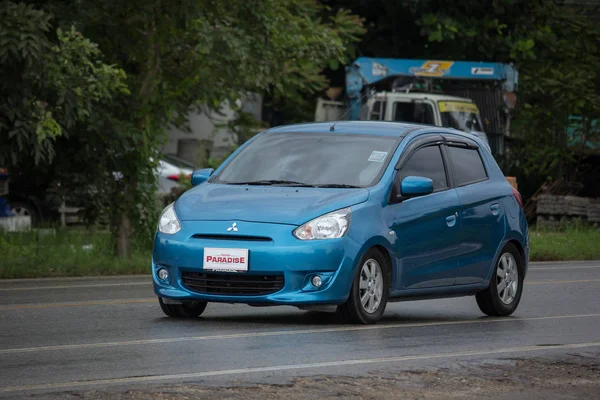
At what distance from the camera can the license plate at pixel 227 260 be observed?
1129cm

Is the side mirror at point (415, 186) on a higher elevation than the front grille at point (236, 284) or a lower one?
higher

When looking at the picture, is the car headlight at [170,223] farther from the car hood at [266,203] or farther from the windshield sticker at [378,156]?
the windshield sticker at [378,156]

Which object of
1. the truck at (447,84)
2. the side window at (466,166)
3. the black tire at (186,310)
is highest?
the truck at (447,84)

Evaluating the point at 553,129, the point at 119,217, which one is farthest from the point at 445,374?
the point at 553,129

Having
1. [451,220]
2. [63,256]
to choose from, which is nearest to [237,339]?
[451,220]

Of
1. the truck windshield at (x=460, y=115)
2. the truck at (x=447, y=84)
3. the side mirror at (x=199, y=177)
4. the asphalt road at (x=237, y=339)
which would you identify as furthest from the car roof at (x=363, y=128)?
the truck at (x=447, y=84)

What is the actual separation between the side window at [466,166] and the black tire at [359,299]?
1662 millimetres

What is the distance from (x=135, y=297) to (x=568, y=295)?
184 inches

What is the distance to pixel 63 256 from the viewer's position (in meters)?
19.5

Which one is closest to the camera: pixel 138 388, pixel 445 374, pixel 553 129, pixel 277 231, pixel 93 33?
pixel 138 388

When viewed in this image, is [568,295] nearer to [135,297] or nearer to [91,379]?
[135,297]

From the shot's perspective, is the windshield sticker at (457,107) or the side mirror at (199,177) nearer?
the side mirror at (199,177)

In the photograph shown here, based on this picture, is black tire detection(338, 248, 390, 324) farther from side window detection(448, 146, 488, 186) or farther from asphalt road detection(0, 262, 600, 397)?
side window detection(448, 146, 488, 186)

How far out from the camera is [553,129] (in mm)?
36875
